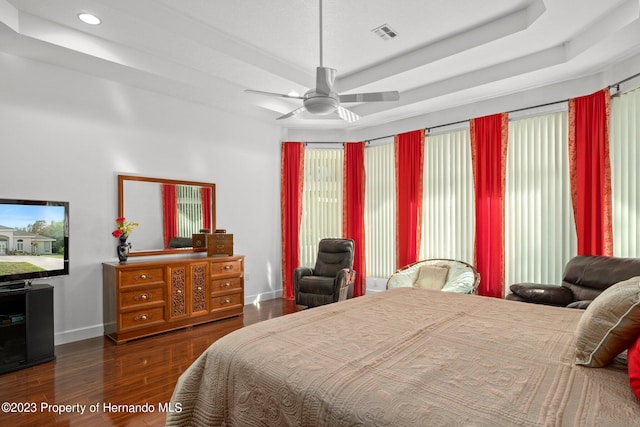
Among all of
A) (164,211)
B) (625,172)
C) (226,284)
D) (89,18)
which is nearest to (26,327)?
(164,211)

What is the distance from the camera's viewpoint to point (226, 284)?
456cm

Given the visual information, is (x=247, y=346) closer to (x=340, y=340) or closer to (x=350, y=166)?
(x=340, y=340)

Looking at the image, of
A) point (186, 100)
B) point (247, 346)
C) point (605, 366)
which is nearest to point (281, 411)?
point (247, 346)

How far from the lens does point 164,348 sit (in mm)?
3504

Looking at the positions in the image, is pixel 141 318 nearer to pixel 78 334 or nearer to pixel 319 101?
pixel 78 334

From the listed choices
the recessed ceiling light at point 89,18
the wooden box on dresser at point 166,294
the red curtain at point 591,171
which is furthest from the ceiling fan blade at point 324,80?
the red curtain at point 591,171

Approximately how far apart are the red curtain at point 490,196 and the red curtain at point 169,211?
3.99 metres

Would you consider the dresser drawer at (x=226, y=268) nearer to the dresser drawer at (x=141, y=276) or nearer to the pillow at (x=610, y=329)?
the dresser drawer at (x=141, y=276)

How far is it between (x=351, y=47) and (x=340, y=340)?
324cm

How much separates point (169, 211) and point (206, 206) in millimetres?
521

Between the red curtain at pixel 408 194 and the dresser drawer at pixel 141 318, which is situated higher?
the red curtain at pixel 408 194

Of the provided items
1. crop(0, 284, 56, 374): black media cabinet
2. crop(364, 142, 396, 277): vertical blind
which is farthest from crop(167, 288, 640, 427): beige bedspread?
crop(364, 142, 396, 277): vertical blind

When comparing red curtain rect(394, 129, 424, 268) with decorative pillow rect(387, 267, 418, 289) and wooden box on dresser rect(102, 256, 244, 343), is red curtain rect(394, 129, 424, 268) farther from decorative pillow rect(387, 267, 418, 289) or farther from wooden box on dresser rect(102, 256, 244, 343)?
wooden box on dresser rect(102, 256, 244, 343)

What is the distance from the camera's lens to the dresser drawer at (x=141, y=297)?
363cm
